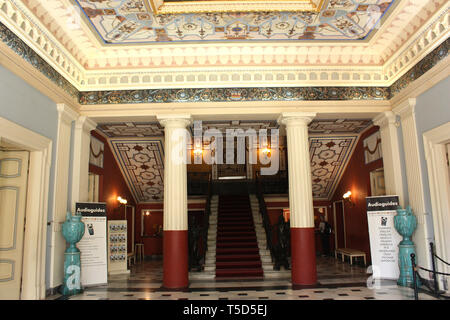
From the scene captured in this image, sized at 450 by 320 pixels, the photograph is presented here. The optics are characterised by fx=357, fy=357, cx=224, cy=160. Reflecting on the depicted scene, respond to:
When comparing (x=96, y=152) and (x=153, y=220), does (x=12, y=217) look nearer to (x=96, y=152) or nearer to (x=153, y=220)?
(x=96, y=152)

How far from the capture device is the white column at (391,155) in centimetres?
755

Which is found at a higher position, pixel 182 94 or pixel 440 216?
pixel 182 94

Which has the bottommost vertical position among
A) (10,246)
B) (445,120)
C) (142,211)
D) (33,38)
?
(10,246)

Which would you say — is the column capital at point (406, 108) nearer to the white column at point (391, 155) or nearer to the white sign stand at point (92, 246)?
the white column at point (391, 155)

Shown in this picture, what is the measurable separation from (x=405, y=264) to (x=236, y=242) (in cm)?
446

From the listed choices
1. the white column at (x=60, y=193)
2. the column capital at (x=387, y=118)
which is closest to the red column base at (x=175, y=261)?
the white column at (x=60, y=193)

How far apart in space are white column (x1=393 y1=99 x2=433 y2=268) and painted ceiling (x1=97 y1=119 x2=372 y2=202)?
1.76 metres

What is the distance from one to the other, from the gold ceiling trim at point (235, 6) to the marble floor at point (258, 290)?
4.85 metres

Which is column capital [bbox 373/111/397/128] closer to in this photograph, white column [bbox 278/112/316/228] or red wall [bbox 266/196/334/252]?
white column [bbox 278/112/316/228]

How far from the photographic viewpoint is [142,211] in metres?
12.8

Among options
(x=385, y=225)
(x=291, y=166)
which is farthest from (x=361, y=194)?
(x=291, y=166)

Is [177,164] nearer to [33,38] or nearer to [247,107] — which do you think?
[247,107]

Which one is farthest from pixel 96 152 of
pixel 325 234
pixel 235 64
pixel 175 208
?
pixel 325 234

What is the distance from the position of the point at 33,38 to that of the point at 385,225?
738cm
